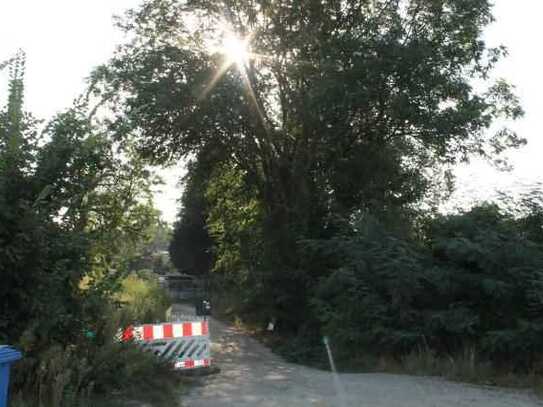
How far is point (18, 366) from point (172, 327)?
3.91 metres

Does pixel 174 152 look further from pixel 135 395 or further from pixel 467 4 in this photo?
pixel 135 395

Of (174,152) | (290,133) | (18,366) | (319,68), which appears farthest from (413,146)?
(18,366)

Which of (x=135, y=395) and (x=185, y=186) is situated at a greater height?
(x=185, y=186)

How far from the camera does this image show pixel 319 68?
1873 centimetres

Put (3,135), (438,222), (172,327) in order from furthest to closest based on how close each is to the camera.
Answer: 1. (438,222)
2. (172,327)
3. (3,135)

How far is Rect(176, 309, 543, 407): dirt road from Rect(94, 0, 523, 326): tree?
6.92 m

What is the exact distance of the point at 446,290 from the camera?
502 inches

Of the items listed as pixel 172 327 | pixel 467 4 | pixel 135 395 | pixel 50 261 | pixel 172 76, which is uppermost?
pixel 467 4

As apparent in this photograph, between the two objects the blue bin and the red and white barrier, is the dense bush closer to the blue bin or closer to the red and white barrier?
the red and white barrier

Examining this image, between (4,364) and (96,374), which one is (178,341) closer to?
(96,374)

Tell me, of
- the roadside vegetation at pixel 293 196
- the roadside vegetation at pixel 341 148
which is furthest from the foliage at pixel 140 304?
the roadside vegetation at pixel 341 148

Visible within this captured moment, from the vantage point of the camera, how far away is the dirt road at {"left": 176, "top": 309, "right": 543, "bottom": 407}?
30.4ft

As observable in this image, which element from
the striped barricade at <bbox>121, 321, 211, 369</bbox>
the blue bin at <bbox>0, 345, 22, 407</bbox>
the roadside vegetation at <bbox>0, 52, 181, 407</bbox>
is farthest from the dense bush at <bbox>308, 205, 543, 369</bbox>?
the blue bin at <bbox>0, 345, 22, 407</bbox>

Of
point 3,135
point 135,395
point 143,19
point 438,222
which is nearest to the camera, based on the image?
point 3,135
